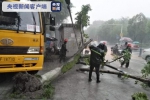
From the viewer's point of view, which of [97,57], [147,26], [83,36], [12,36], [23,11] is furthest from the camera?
[147,26]

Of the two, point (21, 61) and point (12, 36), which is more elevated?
point (12, 36)

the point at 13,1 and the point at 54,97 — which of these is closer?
the point at 54,97

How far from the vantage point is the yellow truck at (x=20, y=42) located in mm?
6223

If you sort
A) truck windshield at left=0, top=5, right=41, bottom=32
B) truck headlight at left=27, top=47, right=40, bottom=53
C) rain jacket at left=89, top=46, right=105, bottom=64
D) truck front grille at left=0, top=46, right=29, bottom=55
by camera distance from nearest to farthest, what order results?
Answer: truck front grille at left=0, top=46, right=29, bottom=55, truck windshield at left=0, top=5, right=41, bottom=32, truck headlight at left=27, top=47, right=40, bottom=53, rain jacket at left=89, top=46, right=105, bottom=64

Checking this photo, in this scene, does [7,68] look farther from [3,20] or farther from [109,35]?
[109,35]

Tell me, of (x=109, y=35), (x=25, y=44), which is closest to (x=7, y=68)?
(x=25, y=44)

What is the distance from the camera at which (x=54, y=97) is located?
5.93 meters

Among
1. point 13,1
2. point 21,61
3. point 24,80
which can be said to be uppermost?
point 13,1

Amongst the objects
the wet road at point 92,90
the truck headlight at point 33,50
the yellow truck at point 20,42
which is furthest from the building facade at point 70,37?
the truck headlight at point 33,50

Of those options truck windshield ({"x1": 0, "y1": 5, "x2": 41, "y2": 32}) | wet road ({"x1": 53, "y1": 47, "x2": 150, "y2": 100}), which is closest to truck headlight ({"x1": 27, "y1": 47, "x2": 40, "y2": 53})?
truck windshield ({"x1": 0, "y1": 5, "x2": 41, "y2": 32})

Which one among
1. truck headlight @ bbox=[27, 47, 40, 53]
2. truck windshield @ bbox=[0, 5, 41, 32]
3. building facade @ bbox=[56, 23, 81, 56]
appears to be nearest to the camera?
truck windshield @ bbox=[0, 5, 41, 32]

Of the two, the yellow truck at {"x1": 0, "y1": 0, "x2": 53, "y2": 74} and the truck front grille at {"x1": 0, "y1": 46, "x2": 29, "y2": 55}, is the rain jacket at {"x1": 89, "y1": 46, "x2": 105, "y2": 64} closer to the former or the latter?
the yellow truck at {"x1": 0, "y1": 0, "x2": 53, "y2": 74}

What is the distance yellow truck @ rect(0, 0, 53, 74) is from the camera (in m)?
6.22

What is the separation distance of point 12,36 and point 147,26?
3972cm
